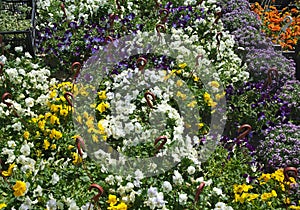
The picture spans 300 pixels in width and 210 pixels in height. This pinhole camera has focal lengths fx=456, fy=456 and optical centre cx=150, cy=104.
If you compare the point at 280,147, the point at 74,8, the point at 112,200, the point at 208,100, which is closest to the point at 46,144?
the point at 112,200

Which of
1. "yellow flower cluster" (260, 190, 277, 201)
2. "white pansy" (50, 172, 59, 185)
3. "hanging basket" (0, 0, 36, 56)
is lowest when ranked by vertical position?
"yellow flower cluster" (260, 190, 277, 201)

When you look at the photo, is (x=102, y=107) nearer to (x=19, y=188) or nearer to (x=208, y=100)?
(x=208, y=100)

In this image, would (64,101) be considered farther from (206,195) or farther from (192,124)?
(206,195)

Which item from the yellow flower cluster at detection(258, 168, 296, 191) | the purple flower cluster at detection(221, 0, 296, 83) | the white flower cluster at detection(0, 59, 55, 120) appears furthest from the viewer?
the purple flower cluster at detection(221, 0, 296, 83)

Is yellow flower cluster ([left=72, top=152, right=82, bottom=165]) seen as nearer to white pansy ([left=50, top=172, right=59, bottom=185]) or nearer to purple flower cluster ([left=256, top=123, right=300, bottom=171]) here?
white pansy ([left=50, top=172, right=59, bottom=185])

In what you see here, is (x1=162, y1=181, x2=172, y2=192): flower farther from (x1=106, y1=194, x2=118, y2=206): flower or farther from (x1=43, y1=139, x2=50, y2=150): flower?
(x1=43, y1=139, x2=50, y2=150): flower

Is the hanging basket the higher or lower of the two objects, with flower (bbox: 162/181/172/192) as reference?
higher

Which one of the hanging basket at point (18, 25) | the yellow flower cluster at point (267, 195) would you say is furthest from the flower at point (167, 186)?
the hanging basket at point (18, 25)

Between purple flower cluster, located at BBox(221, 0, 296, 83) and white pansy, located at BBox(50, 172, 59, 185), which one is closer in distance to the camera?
white pansy, located at BBox(50, 172, 59, 185)

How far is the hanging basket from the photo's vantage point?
474 centimetres

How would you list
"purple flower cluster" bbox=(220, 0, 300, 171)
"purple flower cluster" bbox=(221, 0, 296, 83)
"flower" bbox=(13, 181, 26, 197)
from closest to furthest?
"flower" bbox=(13, 181, 26, 197), "purple flower cluster" bbox=(220, 0, 300, 171), "purple flower cluster" bbox=(221, 0, 296, 83)

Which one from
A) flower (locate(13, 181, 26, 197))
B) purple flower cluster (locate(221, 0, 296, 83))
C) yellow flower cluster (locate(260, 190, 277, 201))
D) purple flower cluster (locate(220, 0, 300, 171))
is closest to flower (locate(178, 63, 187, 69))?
purple flower cluster (locate(220, 0, 300, 171))

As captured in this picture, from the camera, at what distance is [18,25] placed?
5012 millimetres

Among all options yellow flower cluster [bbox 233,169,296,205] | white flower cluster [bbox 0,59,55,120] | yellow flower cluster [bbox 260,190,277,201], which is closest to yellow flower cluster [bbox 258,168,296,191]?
yellow flower cluster [bbox 233,169,296,205]
